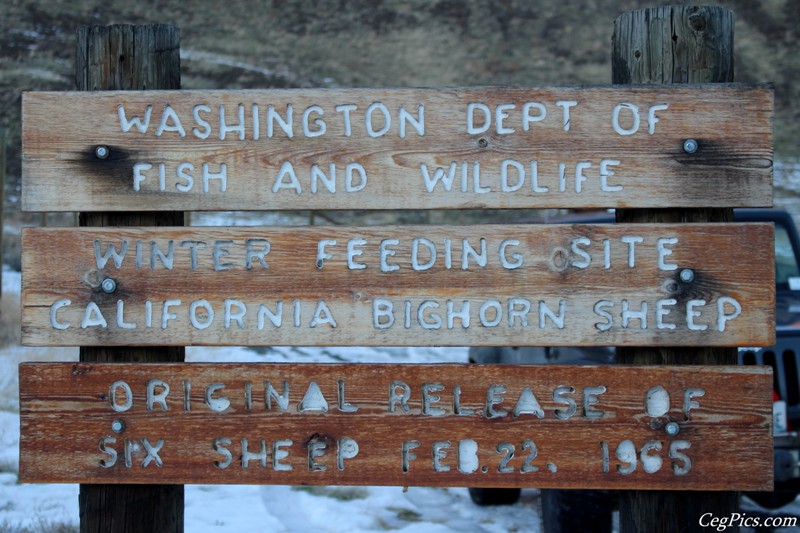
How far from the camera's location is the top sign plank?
284 cm

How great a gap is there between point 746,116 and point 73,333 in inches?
94.7

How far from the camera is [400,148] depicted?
9.44ft

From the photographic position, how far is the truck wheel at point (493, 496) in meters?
5.72

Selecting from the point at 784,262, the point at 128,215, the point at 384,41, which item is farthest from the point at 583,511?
the point at 384,41

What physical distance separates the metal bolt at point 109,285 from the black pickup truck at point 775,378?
2.52 m

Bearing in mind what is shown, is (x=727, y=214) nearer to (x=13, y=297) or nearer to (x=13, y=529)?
(x=13, y=529)

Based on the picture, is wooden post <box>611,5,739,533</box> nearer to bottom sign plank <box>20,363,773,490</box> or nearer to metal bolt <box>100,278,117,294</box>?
bottom sign plank <box>20,363,773,490</box>

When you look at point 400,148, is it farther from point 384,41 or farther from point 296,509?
point 384,41

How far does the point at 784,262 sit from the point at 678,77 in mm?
3281

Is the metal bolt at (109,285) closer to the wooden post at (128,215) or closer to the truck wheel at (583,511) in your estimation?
the wooden post at (128,215)

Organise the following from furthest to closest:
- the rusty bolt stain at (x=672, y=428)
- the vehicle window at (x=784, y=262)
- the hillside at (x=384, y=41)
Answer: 1. the hillside at (x=384, y=41)
2. the vehicle window at (x=784, y=262)
3. the rusty bolt stain at (x=672, y=428)

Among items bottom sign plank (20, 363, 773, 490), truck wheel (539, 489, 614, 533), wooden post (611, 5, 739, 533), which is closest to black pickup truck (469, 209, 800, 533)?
truck wheel (539, 489, 614, 533)

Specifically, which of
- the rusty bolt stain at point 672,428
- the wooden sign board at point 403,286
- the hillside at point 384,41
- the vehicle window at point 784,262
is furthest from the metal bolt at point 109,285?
the hillside at point 384,41

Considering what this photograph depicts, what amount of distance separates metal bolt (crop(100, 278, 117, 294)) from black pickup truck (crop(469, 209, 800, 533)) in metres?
2.52
